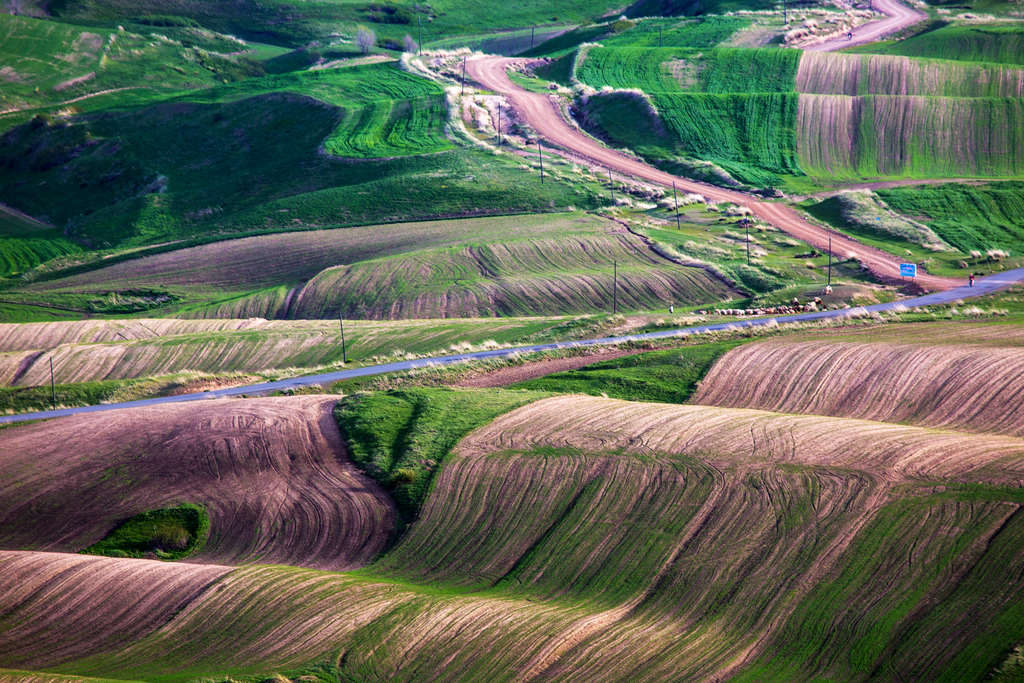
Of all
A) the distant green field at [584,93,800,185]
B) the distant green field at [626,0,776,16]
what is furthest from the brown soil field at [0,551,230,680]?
the distant green field at [626,0,776,16]

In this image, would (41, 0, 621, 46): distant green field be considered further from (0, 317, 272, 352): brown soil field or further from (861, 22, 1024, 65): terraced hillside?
(0, 317, 272, 352): brown soil field

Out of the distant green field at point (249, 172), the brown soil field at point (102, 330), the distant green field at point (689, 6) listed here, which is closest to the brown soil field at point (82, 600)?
the brown soil field at point (102, 330)

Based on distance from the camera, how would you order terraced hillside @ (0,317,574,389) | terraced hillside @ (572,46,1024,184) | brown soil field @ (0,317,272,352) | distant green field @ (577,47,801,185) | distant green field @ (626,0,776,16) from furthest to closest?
distant green field @ (626,0,776,16), distant green field @ (577,47,801,185), terraced hillside @ (572,46,1024,184), brown soil field @ (0,317,272,352), terraced hillside @ (0,317,574,389)

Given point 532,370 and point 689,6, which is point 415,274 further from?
point 689,6

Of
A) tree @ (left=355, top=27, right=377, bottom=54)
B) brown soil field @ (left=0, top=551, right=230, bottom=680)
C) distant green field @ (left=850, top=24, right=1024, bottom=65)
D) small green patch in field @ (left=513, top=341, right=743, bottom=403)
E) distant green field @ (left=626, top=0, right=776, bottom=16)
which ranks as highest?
distant green field @ (left=626, top=0, right=776, bottom=16)

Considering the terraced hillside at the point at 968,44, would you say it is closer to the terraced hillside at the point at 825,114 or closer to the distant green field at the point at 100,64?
the terraced hillside at the point at 825,114

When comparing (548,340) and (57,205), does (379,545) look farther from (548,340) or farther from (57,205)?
(57,205)

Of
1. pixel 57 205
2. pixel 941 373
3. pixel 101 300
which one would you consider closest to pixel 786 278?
pixel 941 373
